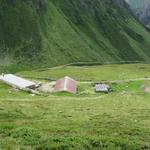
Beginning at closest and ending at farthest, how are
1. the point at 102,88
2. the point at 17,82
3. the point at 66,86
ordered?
the point at 66,86
the point at 102,88
the point at 17,82

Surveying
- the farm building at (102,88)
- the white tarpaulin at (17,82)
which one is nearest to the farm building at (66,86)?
the farm building at (102,88)

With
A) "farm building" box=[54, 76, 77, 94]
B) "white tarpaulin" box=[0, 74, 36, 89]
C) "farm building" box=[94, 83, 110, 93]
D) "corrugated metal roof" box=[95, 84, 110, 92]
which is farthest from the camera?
"white tarpaulin" box=[0, 74, 36, 89]

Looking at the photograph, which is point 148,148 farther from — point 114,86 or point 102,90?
point 114,86

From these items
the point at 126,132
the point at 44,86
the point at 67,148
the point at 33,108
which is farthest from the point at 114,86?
the point at 67,148

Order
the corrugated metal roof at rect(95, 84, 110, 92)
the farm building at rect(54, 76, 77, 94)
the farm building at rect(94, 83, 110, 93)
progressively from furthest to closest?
the corrugated metal roof at rect(95, 84, 110, 92), the farm building at rect(94, 83, 110, 93), the farm building at rect(54, 76, 77, 94)

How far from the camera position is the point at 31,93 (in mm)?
113875

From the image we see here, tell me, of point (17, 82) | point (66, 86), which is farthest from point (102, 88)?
point (17, 82)

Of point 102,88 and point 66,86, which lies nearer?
point 66,86

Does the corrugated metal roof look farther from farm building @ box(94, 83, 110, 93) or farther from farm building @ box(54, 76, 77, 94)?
farm building @ box(54, 76, 77, 94)

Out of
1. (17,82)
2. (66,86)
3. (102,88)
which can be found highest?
(17,82)

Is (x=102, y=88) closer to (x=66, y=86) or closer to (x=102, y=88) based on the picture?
(x=102, y=88)

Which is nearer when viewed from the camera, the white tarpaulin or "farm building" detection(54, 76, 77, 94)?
"farm building" detection(54, 76, 77, 94)

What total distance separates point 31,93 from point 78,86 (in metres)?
17.9

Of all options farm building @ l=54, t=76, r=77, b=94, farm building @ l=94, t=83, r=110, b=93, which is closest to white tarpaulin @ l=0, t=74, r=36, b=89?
farm building @ l=54, t=76, r=77, b=94
